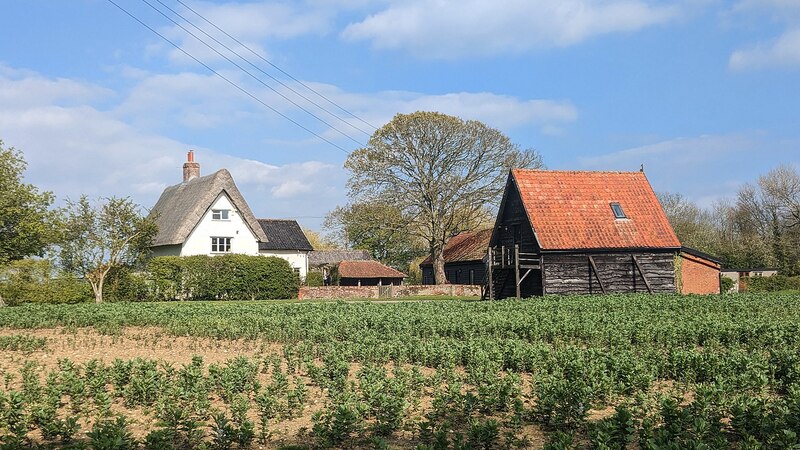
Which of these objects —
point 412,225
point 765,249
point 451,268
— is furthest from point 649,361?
point 765,249

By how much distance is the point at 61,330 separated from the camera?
2066 centimetres

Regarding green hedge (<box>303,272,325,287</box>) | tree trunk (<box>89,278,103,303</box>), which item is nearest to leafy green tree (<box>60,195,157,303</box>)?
tree trunk (<box>89,278,103,303</box>)

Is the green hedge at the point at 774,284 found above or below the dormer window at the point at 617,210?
below

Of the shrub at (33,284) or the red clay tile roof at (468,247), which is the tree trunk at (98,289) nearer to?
the shrub at (33,284)

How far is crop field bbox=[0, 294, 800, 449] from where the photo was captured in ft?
27.2

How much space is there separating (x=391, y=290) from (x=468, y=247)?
9796 mm

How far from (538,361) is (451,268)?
47979 mm

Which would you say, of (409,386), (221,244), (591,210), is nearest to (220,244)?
(221,244)

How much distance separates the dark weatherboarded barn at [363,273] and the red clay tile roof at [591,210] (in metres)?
27.7

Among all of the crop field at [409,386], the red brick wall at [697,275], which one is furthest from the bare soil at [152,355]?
the red brick wall at [697,275]

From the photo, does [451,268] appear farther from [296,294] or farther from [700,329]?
[700,329]

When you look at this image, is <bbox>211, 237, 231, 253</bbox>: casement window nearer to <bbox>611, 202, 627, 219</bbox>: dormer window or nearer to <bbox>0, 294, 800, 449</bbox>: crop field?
<bbox>611, 202, 627, 219</bbox>: dormer window

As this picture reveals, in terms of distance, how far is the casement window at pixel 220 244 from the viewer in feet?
179

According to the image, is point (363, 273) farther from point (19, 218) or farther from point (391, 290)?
point (19, 218)
